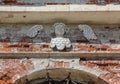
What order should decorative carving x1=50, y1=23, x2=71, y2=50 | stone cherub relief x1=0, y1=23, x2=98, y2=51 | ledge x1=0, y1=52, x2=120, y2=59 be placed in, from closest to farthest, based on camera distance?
ledge x1=0, y1=52, x2=120, y2=59 < decorative carving x1=50, y1=23, x2=71, y2=50 < stone cherub relief x1=0, y1=23, x2=98, y2=51

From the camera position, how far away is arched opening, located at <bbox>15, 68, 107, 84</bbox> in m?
9.40

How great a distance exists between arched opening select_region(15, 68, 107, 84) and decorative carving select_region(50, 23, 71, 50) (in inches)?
13.9

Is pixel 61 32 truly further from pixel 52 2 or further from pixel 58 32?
pixel 52 2

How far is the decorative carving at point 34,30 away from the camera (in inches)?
388

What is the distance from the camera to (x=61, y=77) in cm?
956

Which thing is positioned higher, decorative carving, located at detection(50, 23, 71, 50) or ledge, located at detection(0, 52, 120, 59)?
decorative carving, located at detection(50, 23, 71, 50)

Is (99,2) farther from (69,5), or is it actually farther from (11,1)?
(11,1)

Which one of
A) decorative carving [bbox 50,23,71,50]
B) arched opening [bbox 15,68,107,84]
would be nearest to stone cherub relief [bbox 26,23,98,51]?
decorative carving [bbox 50,23,71,50]

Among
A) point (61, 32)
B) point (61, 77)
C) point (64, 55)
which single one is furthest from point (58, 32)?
point (61, 77)

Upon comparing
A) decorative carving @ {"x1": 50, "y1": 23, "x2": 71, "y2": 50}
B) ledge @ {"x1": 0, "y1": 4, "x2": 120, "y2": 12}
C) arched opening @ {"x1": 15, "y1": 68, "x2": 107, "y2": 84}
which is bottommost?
arched opening @ {"x1": 15, "y1": 68, "x2": 107, "y2": 84}

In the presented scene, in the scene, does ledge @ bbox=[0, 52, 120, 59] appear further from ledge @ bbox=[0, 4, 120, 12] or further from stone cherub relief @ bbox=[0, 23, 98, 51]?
ledge @ bbox=[0, 4, 120, 12]

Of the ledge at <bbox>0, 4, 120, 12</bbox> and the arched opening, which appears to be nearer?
the arched opening

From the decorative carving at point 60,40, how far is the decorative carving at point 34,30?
22 centimetres

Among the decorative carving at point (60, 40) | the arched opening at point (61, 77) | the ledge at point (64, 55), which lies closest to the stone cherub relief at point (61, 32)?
the decorative carving at point (60, 40)
